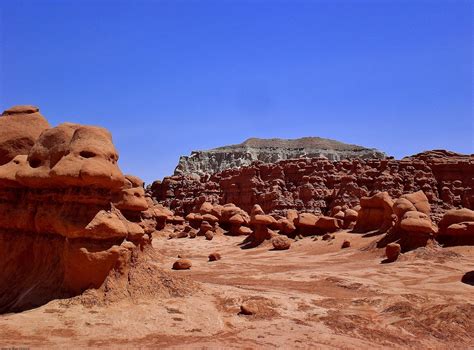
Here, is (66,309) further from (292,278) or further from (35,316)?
(292,278)

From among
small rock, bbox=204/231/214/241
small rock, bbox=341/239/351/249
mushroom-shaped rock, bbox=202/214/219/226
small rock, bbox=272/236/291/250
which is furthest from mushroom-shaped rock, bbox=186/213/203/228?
small rock, bbox=341/239/351/249

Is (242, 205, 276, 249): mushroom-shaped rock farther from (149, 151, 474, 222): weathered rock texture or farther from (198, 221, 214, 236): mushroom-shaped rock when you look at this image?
(149, 151, 474, 222): weathered rock texture

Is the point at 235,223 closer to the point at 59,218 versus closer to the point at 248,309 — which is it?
the point at 248,309

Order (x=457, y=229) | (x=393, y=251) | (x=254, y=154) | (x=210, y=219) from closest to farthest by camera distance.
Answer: (x=393, y=251)
(x=457, y=229)
(x=210, y=219)
(x=254, y=154)

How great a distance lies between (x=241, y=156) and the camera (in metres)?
103

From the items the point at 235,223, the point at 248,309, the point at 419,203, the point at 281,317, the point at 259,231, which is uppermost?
the point at 419,203

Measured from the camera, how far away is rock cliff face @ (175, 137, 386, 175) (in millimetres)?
99188

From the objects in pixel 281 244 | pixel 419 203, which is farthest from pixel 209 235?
pixel 419 203

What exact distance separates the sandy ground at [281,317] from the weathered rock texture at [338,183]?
92.9 ft

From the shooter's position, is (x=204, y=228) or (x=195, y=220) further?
(x=195, y=220)

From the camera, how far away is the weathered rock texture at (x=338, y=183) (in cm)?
4362

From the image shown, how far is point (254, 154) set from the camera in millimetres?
102875

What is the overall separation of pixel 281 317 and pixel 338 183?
3878 centimetres

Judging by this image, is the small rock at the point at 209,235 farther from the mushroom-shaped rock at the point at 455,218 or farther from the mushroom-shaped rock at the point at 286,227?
the mushroom-shaped rock at the point at 455,218
